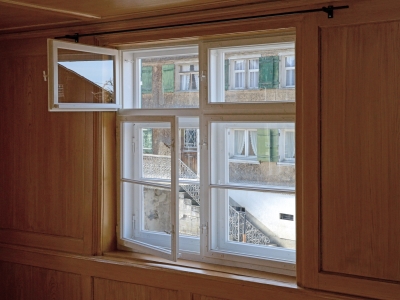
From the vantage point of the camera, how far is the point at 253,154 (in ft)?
9.93

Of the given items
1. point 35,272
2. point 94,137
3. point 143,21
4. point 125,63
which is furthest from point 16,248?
point 143,21

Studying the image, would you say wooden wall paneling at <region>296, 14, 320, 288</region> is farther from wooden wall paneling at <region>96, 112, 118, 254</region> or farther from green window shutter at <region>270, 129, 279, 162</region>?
wooden wall paneling at <region>96, 112, 118, 254</region>

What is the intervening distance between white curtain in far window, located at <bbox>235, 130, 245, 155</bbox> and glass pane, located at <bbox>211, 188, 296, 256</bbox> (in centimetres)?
25

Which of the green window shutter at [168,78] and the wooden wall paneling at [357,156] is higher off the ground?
the green window shutter at [168,78]

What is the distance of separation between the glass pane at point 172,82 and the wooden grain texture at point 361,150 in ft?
3.06

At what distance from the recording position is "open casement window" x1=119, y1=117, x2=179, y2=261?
3.13 metres

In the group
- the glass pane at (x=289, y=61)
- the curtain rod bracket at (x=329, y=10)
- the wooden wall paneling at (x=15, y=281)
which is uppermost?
the curtain rod bracket at (x=329, y=10)

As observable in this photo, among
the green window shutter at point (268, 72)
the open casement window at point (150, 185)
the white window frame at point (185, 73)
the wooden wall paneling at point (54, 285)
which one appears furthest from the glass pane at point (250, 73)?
the wooden wall paneling at point (54, 285)

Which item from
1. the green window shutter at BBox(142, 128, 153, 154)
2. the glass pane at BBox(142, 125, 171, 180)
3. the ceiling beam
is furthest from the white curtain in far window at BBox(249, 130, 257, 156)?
the ceiling beam

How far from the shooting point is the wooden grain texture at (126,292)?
10.3ft

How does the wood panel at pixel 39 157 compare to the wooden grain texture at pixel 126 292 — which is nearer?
the wooden grain texture at pixel 126 292

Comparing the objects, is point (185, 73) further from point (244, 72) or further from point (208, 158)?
point (208, 158)

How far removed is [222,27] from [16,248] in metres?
2.16

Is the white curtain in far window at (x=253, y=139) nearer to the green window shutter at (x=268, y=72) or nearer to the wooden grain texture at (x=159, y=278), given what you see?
the green window shutter at (x=268, y=72)
